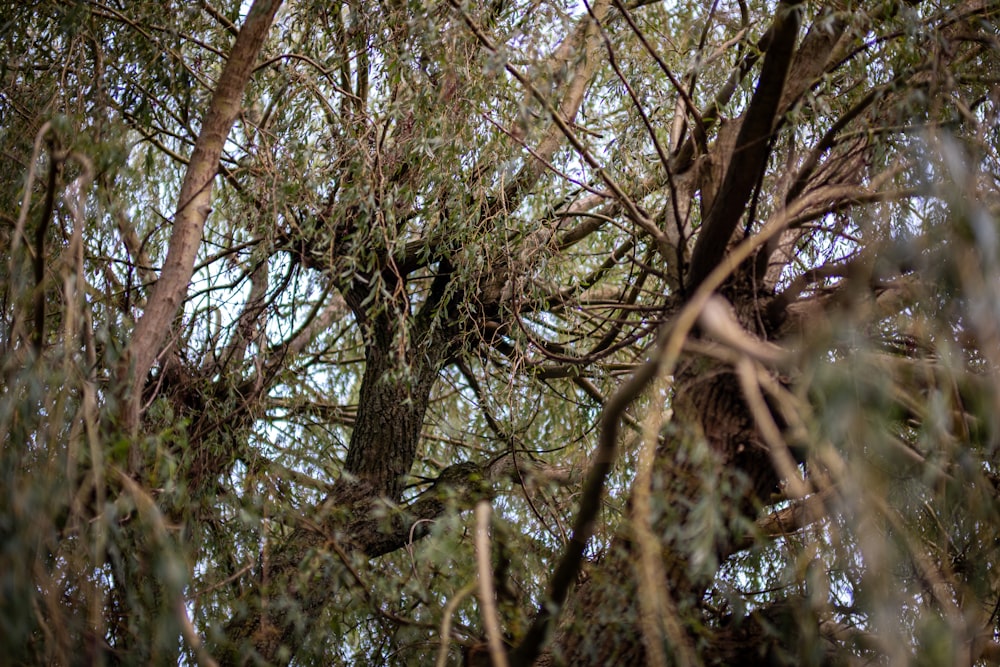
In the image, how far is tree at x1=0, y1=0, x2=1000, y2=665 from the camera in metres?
1.81

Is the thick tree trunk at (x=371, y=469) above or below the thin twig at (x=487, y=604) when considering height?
above

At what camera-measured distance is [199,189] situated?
8.45ft

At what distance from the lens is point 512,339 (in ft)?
11.1

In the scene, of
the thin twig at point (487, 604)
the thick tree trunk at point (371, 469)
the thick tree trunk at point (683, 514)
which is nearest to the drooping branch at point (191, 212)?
the thick tree trunk at point (371, 469)

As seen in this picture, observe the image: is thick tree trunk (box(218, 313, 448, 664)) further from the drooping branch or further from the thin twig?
the thin twig

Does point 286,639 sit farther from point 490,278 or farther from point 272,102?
point 272,102

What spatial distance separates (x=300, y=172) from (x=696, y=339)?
5.02 feet

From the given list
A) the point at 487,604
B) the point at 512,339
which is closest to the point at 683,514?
the point at 487,604

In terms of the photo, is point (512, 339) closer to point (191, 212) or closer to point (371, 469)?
point (371, 469)

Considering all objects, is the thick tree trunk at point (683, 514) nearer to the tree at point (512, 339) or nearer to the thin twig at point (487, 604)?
the tree at point (512, 339)

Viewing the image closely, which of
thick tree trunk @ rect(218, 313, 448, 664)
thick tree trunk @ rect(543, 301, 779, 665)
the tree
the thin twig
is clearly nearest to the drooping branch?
the tree

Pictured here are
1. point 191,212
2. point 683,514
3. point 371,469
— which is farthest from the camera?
point 371,469

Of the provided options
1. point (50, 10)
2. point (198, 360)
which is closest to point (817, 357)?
point (198, 360)

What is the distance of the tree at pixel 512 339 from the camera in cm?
181
